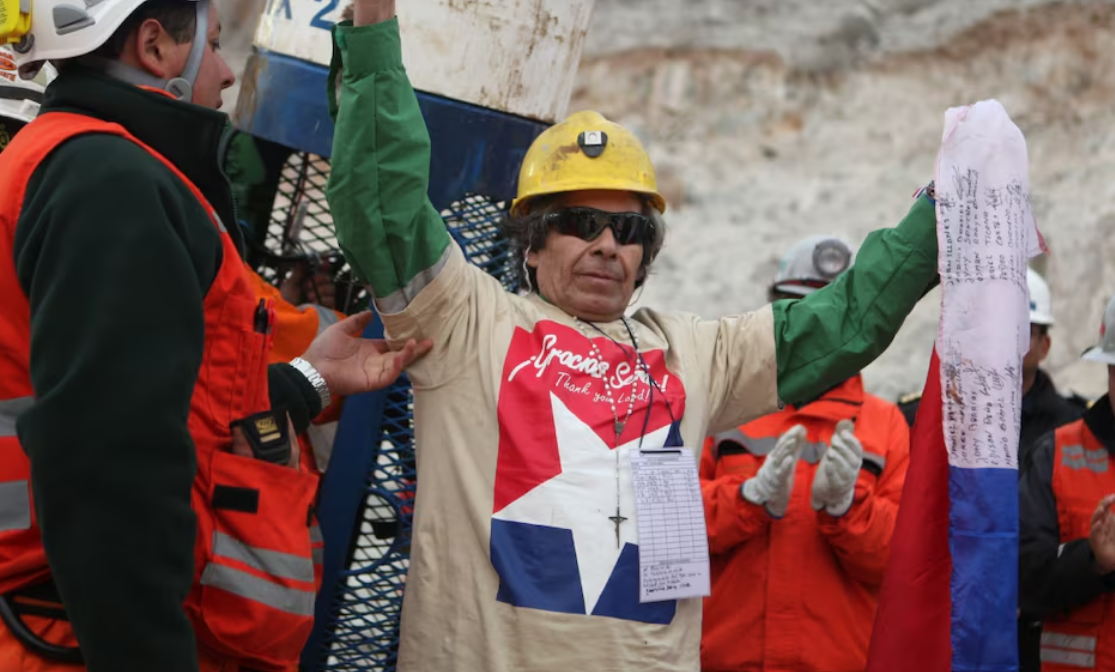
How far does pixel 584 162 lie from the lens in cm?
309

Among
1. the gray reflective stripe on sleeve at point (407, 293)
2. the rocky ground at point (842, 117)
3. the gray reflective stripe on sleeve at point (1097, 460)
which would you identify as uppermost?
the rocky ground at point (842, 117)

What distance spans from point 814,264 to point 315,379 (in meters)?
2.21

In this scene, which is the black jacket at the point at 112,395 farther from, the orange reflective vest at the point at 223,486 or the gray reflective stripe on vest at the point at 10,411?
the gray reflective stripe on vest at the point at 10,411

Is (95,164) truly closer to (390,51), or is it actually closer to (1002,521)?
(390,51)

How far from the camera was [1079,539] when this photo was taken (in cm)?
365

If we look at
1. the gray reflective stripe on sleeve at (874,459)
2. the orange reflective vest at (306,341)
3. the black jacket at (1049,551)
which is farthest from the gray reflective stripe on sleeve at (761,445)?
the orange reflective vest at (306,341)

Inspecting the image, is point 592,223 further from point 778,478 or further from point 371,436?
point 778,478

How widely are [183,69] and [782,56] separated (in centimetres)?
959

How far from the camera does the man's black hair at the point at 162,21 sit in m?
2.27

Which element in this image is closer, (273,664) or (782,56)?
(273,664)

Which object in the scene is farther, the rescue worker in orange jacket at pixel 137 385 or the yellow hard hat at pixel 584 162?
the yellow hard hat at pixel 584 162

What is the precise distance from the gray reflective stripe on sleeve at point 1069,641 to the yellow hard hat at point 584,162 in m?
1.74

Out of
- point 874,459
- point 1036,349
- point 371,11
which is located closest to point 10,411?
point 371,11

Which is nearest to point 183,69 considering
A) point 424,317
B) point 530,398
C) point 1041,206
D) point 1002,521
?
point 424,317
